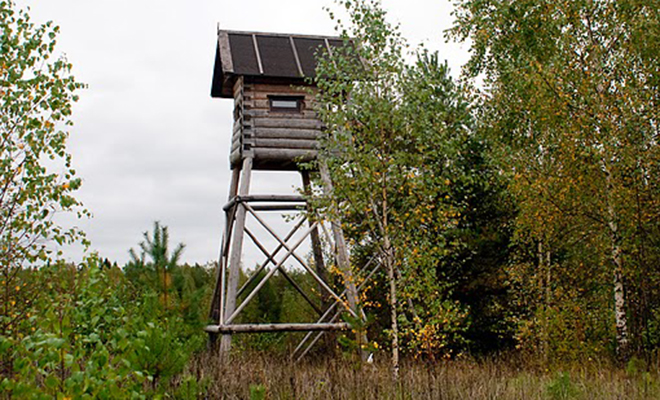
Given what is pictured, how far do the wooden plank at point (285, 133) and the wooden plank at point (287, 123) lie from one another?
0.07 metres

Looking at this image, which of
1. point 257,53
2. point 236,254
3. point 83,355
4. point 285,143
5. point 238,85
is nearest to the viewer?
point 83,355

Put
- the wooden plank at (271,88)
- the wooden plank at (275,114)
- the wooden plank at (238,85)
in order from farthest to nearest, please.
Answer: the wooden plank at (271,88) → the wooden plank at (238,85) → the wooden plank at (275,114)

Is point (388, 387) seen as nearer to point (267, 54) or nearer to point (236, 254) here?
point (236, 254)

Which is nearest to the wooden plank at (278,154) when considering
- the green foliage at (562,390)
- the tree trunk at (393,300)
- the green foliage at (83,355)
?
the tree trunk at (393,300)

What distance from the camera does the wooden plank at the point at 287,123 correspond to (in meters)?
12.7

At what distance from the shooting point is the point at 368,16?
10.0m

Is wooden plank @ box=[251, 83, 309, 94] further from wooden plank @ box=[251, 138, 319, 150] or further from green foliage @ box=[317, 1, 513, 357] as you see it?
green foliage @ box=[317, 1, 513, 357]

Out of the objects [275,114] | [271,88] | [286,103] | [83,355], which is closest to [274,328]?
[275,114]

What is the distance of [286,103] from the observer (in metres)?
13.1

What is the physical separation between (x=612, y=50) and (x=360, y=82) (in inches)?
231

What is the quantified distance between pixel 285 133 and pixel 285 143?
0.64 ft

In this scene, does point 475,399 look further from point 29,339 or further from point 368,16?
point 368,16

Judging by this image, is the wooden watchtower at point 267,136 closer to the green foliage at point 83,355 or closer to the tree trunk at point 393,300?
the tree trunk at point 393,300

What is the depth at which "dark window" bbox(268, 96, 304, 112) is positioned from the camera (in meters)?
13.0
